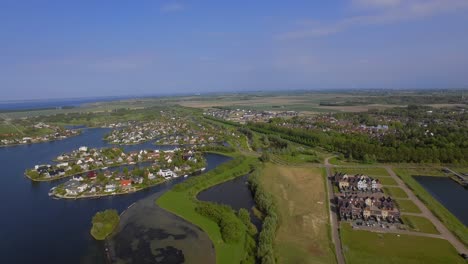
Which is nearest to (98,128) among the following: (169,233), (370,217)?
(169,233)

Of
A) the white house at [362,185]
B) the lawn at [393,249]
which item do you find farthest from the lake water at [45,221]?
the white house at [362,185]

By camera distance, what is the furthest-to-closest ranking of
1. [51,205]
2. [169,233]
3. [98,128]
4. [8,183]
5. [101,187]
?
[98,128] < [8,183] < [101,187] < [51,205] < [169,233]

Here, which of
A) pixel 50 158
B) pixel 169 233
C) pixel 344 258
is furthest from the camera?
pixel 50 158

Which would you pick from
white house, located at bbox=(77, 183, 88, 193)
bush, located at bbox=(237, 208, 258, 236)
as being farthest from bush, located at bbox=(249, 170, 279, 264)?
white house, located at bbox=(77, 183, 88, 193)

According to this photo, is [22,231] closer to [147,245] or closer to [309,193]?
Answer: [147,245]

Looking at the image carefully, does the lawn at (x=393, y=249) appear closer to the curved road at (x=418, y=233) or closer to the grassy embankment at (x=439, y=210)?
the curved road at (x=418, y=233)

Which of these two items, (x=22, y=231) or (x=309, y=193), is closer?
(x=22, y=231)
